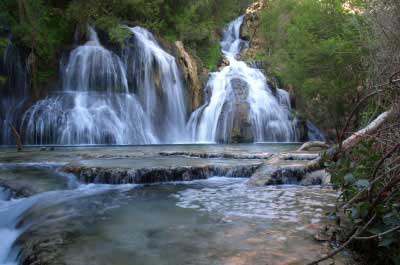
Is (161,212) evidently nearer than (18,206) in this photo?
Yes

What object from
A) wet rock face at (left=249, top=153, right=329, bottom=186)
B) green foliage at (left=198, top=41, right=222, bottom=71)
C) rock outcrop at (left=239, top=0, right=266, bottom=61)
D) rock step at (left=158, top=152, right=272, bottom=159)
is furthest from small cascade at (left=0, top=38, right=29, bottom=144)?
rock outcrop at (left=239, top=0, right=266, bottom=61)

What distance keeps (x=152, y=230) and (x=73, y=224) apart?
1031 mm

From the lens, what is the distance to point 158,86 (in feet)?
63.9

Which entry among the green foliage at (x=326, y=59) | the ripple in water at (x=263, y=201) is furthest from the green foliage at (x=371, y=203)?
the green foliage at (x=326, y=59)

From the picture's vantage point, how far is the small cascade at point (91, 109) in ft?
52.4

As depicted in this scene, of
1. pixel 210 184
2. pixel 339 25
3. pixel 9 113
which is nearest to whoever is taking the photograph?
pixel 210 184

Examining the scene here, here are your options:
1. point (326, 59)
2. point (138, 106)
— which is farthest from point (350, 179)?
point (138, 106)

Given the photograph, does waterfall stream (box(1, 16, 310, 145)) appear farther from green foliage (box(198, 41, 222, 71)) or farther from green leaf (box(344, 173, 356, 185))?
green leaf (box(344, 173, 356, 185))

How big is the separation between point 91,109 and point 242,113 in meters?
7.69

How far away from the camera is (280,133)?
64.6ft

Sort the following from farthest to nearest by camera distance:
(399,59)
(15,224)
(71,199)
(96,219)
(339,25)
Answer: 1. (339,25)
2. (71,199)
3. (15,224)
4. (96,219)
5. (399,59)

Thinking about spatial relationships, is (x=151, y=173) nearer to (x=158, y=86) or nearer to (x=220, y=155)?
(x=220, y=155)

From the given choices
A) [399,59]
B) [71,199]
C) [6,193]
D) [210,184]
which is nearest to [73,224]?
[71,199]

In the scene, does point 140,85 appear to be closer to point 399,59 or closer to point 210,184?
point 210,184
